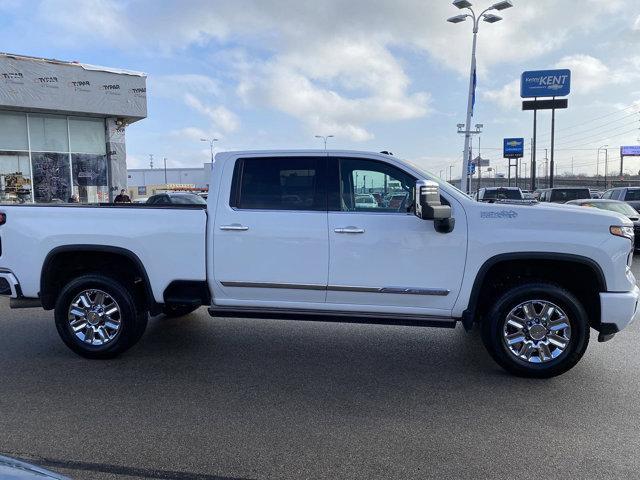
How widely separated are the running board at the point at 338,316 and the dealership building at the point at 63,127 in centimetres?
1627

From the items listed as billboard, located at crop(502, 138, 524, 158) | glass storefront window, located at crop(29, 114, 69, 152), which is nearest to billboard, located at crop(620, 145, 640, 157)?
billboard, located at crop(502, 138, 524, 158)

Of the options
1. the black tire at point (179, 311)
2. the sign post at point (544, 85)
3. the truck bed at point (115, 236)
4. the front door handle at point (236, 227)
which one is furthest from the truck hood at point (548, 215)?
the sign post at point (544, 85)

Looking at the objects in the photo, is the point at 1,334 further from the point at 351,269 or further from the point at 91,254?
the point at 351,269

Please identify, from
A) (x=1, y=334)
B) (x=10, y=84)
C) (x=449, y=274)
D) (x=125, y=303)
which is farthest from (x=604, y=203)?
(x=10, y=84)

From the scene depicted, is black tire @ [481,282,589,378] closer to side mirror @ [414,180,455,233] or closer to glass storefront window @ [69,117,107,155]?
side mirror @ [414,180,455,233]

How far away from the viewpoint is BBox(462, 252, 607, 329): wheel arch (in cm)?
455

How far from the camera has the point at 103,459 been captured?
132 inches

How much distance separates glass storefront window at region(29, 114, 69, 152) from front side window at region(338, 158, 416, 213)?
60.7 feet

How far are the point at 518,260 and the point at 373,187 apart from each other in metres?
1.50

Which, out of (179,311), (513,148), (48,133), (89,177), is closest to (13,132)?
(48,133)

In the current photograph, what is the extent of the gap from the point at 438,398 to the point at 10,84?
1913 centimetres

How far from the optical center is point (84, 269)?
566cm

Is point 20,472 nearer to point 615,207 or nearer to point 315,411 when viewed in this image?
point 315,411

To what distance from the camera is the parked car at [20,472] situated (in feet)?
6.45
